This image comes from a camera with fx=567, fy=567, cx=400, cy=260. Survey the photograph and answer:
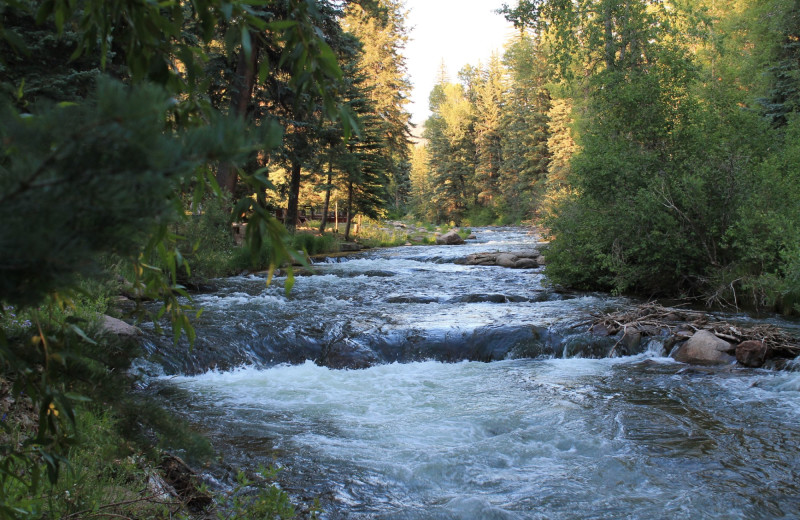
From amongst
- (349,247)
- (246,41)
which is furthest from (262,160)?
(246,41)

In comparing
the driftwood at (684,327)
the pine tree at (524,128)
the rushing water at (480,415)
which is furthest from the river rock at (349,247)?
the pine tree at (524,128)

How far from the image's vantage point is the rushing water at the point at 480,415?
4.41 m

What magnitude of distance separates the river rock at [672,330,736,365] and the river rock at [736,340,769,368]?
0.13 metres

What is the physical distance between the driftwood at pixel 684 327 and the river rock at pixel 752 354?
0.45 ft

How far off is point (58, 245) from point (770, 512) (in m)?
4.92

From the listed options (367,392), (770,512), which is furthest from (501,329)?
(770,512)

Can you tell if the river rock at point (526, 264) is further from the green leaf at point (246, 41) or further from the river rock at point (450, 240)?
the green leaf at point (246, 41)

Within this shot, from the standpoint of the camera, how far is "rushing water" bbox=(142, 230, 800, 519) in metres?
4.41

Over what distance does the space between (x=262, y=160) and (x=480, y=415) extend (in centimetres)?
1819

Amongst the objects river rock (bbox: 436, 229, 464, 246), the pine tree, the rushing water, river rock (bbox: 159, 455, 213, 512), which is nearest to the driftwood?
the rushing water

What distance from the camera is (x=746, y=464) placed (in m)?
4.92

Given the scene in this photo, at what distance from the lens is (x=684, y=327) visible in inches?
378

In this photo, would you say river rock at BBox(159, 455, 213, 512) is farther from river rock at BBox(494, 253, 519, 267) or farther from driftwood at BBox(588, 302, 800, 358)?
river rock at BBox(494, 253, 519, 267)

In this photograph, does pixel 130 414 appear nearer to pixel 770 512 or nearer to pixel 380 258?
pixel 770 512
